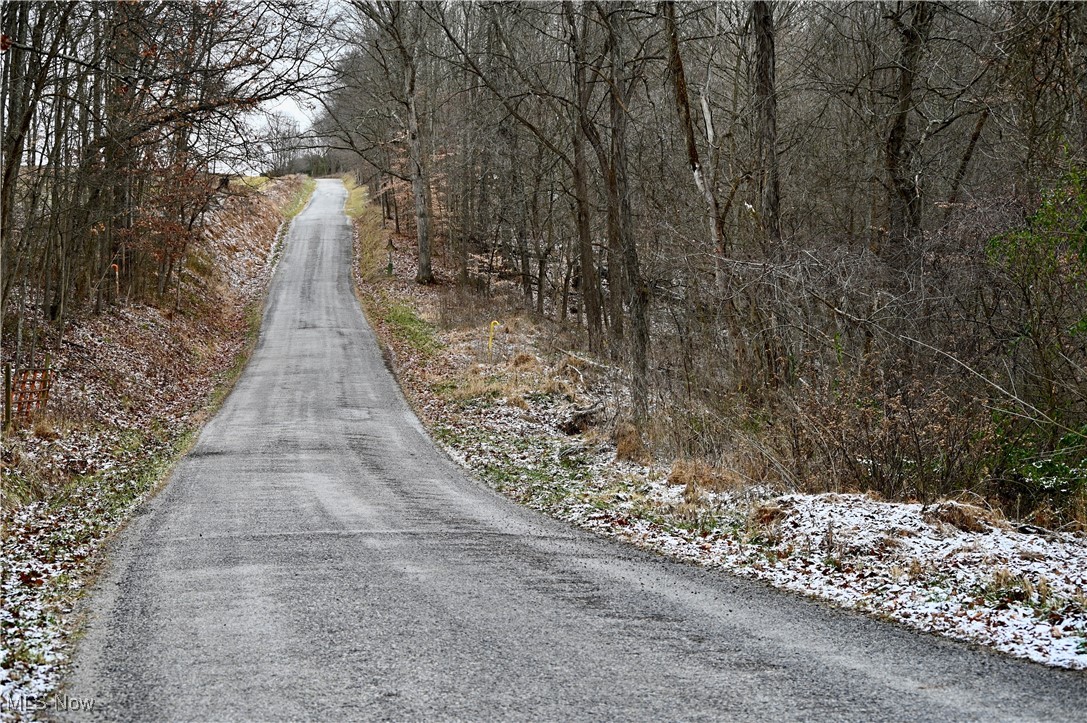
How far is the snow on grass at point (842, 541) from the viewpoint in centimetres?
605

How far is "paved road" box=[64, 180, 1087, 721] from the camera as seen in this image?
4848mm

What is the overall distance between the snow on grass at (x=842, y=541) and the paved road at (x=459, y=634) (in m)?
0.40

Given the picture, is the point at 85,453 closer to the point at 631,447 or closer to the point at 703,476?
the point at 631,447

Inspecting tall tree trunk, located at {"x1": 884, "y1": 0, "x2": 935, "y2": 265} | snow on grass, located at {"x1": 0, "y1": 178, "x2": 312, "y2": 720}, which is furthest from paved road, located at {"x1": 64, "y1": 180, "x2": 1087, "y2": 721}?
tall tree trunk, located at {"x1": 884, "y1": 0, "x2": 935, "y2": 265}

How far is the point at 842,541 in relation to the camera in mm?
7867

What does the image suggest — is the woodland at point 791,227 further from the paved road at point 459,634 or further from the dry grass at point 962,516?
the paved road at point 459,634

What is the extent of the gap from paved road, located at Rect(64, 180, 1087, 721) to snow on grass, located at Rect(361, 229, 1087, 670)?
15.7 inches

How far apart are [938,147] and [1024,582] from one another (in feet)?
57.7

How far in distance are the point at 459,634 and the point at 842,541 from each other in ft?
12.1

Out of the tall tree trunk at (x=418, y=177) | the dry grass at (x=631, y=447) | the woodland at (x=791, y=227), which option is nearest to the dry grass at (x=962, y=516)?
the woodland at (x=791, y=227)

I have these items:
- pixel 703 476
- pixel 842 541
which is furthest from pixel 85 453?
pixel 842 541

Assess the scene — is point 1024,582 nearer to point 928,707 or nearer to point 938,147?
point 928,707

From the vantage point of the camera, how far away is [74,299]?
24.0 m

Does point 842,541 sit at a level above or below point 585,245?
below
